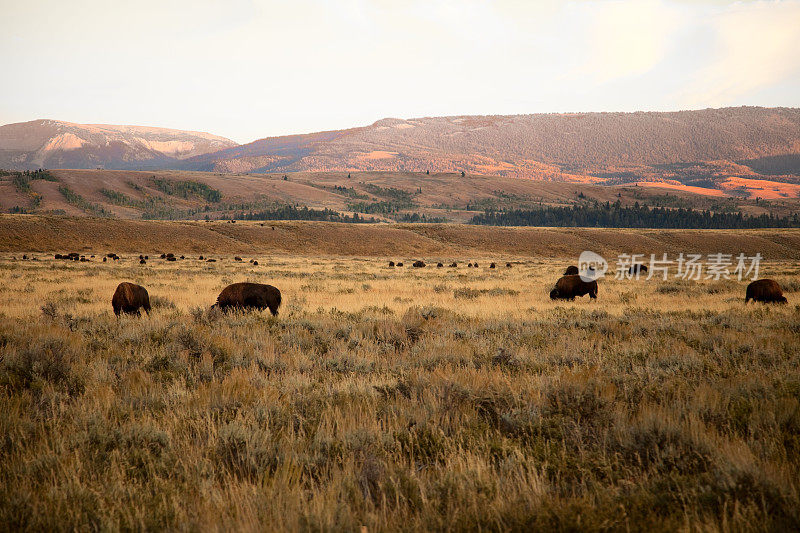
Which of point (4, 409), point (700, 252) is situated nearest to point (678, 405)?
point (4, 409)

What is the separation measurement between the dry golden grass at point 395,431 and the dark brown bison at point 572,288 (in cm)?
799

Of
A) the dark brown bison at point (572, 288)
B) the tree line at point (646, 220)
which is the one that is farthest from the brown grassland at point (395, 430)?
the tree line at point (646, 220)

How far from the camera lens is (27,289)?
17094 millimetres

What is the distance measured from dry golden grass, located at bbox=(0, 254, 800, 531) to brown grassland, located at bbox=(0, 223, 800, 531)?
0.02 m

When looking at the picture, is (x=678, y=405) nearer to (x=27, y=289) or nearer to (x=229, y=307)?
(x=229, y=307)

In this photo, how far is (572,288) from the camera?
16.7 m

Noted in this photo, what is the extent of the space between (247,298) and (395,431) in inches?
357

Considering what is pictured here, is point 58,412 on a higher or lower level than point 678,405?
lower

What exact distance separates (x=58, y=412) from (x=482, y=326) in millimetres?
7713

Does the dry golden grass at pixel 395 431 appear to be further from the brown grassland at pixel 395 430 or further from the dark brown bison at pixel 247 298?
the dark brown bison at pixel 247 298

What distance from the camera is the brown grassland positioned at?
9.48 feet

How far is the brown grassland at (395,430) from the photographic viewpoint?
2.89m

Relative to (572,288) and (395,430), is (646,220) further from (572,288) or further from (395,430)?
(395,430)

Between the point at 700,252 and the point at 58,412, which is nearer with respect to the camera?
the point at 58,412
